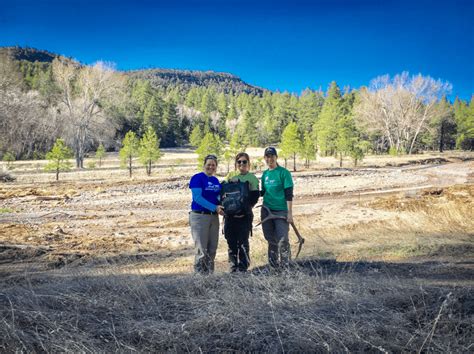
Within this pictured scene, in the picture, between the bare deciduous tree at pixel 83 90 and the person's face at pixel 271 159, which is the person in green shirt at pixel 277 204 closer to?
the person's face at pixel 271 159

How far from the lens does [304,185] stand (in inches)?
1049

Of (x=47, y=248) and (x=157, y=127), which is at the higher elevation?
(x=157, y=127)

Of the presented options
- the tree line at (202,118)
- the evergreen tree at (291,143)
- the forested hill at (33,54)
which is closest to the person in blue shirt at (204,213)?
the tree line at (202,118)

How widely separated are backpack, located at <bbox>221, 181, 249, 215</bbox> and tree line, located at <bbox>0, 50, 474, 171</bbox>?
26.8 meters

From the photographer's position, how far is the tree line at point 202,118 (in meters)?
40.0

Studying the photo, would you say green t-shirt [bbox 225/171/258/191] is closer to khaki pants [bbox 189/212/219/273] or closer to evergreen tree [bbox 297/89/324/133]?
khaki pants [bbox 189/212/219/273]

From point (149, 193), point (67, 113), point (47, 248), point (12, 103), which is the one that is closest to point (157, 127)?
point (67, 113)

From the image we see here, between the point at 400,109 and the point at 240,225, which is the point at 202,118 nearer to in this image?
the point at 400,109

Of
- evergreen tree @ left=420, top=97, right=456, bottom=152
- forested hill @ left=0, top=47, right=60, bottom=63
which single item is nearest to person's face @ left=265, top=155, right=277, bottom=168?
evergreen tree @ left=420, top=97, right=456, bottom=152

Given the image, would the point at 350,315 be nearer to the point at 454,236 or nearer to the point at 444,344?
the point at 444,344

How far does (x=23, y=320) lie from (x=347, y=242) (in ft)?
24.3

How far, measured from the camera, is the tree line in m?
40.0

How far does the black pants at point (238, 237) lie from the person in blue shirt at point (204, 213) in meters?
0.24

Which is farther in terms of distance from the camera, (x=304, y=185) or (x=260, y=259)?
(x=304, y=185)
